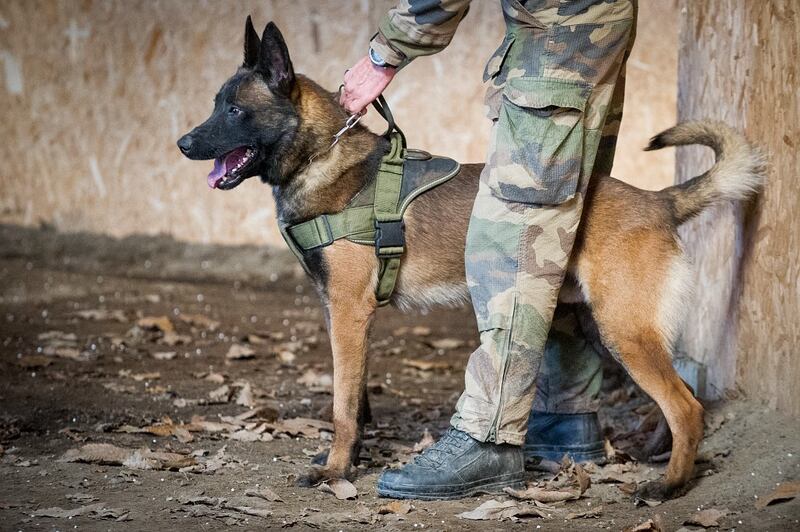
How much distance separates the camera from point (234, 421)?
14.3ft

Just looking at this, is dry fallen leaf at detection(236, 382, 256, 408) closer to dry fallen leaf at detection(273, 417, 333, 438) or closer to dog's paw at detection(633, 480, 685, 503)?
dry fallen leaf at detection(273, 417, 333, 438)

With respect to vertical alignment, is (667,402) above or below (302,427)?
above

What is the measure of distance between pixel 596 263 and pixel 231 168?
150 centimetres

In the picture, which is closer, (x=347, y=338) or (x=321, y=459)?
(x=347, y=338)

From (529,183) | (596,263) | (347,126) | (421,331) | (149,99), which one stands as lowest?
(421,331)

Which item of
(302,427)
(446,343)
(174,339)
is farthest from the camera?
(446,343)

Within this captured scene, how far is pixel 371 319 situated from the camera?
145 inches

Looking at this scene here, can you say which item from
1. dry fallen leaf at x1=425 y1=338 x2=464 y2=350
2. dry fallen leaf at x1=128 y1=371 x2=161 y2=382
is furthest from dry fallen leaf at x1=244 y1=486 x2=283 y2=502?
dry fallen leaf at x1=425 y1=338 x2=464 y2=350

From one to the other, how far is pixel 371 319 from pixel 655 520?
1321mm

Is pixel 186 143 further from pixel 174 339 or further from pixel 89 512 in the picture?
pixel 174 339

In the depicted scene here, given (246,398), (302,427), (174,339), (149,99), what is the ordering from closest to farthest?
1. (302,427)
2. (246,398)
3. (174,339)
4. (149,99)

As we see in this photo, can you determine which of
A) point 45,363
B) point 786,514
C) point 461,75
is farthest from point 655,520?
point 461,75

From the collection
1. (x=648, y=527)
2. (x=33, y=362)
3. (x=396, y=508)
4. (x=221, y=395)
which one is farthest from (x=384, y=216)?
(x=33, y=362)

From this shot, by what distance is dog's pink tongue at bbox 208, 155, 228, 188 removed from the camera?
12.1 feet
